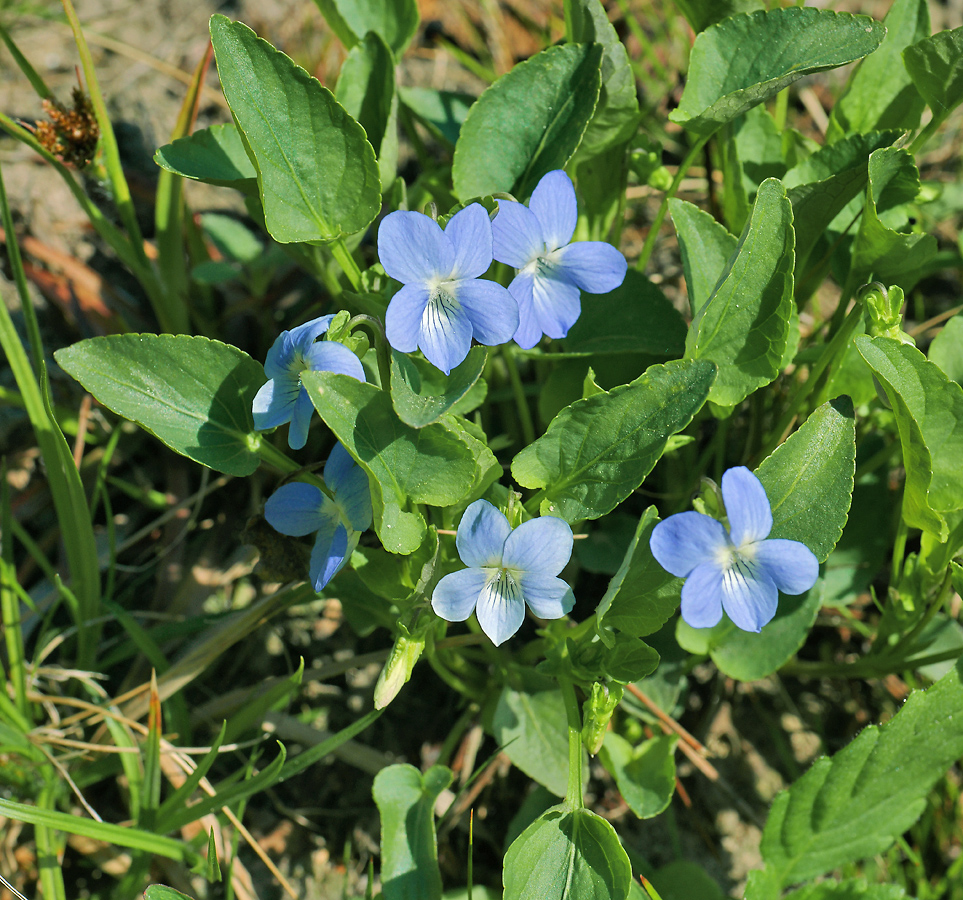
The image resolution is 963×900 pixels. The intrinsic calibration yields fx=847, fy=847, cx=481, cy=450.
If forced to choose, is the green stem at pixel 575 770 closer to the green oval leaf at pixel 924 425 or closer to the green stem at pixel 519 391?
the green stem at pixel 519 391

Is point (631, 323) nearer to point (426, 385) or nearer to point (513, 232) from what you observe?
point (513, 232)

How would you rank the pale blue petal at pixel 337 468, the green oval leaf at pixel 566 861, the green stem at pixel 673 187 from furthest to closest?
the green stem at pixel 673 187
the pale blue petal at pixel 337 468
the green oval leaf at pixel 566 861

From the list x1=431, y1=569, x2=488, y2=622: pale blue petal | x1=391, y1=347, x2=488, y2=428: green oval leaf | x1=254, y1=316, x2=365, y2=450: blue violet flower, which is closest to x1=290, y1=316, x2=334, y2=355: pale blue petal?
x1=254, y1=316, x2=365, y2=450: blue violet flower

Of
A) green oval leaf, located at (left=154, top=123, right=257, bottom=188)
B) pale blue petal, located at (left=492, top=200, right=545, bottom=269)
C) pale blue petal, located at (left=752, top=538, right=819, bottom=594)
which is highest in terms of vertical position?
green oval leaf, located at (left=154, top=123, right=257, bottom=188)

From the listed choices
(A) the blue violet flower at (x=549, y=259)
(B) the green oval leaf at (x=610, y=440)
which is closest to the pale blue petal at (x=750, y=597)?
(B) the green oval leaf at (x=610, y=440)

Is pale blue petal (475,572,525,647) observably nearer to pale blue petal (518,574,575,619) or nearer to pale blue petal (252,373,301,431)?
pale blue petal (518,574,575,619)

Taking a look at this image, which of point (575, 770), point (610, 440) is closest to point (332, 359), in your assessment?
point (610, 440)
